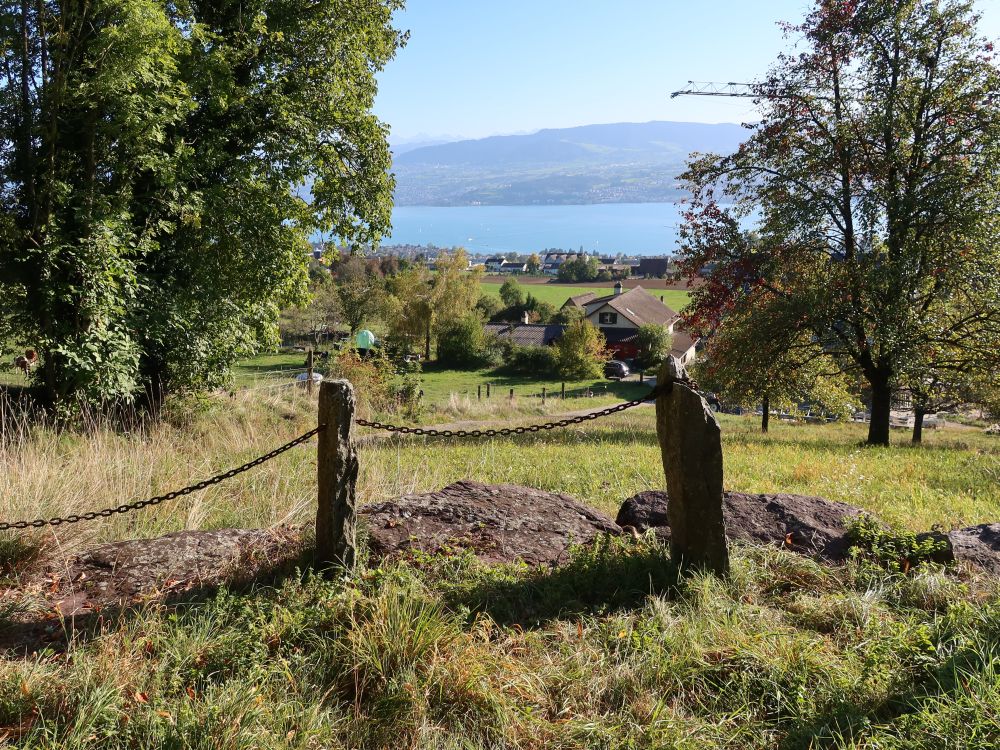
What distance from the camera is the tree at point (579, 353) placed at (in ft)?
196

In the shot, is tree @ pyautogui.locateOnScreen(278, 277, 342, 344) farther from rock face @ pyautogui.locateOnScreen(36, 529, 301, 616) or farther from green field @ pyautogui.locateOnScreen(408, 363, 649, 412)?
rock face @ pyautogui.locateOnScreen(36, 529, 301, 616)

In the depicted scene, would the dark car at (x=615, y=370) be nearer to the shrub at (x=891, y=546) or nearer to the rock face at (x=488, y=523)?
the rock face at (x=488, y=523)

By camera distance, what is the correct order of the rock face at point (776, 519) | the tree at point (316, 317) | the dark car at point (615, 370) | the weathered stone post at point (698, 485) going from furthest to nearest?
1. the dark car at point (615, 370)
2. the tree at point (316, 317)
3. the rock face at point (776, 519)
4. the weathered stone post at point (698, 485)

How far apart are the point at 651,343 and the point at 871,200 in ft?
176

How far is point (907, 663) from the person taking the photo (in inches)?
135

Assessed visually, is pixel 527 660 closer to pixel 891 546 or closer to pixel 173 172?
pixel 891 546

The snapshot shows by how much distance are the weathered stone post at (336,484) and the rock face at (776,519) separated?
2.28 m

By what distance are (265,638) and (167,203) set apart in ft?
31.7

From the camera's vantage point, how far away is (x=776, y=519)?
17.4 ft

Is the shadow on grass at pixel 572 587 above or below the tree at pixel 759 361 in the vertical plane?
below

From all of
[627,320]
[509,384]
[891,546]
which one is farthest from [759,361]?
[627,320]

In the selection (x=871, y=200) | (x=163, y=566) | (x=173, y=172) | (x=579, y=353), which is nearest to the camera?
(x=163, y=566)

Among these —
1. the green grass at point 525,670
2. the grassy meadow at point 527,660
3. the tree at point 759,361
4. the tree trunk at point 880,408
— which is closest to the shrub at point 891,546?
the grassy meadow at point 527,660

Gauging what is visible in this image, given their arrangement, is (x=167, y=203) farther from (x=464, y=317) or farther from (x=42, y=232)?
(x=464, y=317)
